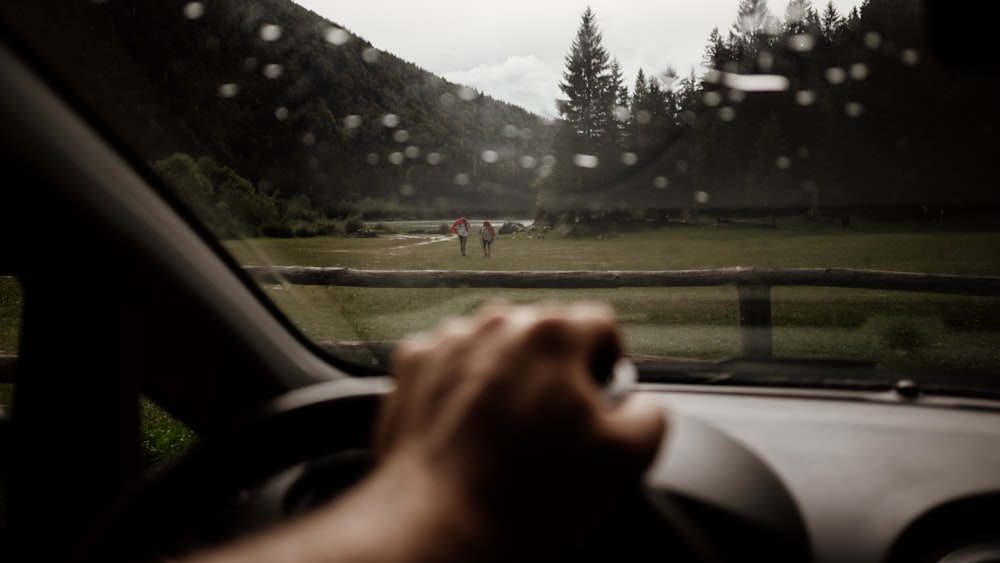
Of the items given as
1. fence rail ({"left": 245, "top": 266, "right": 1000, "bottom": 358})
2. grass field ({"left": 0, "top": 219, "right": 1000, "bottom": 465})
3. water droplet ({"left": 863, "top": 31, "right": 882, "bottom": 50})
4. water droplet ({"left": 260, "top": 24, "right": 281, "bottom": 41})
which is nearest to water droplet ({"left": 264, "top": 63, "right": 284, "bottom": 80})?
water droplet ({"left": 260, "top": 24, "right": 281, "bottom": 41})

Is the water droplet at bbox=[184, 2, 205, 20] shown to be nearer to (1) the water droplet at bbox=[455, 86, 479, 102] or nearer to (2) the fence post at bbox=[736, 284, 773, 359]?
(1) the water droplet at bbox=[455, 86, 479, 102]

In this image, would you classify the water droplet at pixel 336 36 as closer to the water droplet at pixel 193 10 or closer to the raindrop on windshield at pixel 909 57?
the water droplet at pixel 193 10

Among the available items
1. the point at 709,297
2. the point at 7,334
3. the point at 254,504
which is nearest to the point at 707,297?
the point at 709,297

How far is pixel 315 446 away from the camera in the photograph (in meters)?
1.46

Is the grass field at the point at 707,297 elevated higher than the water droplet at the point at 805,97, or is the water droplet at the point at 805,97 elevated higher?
the water droplet at the point at 805,97

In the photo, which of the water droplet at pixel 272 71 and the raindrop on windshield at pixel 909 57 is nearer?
the water droplet at pixel 272 71

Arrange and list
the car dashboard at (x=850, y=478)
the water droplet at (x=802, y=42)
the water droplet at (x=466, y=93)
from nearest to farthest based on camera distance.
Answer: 1. the car dashboard at (x=850, y=478)
2. the water droplet at (x=466, y=93)
3. the water droplet at (x=802, y=42)

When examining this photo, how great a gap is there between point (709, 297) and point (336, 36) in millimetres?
2106

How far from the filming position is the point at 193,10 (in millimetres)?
2721

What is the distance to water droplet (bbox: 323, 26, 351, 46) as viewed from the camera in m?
2.88

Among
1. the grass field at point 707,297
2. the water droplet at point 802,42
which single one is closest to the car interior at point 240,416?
the grass field at point 707,297

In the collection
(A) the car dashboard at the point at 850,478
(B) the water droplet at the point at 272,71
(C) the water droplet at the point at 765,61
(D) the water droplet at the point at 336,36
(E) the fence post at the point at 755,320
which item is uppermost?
(D) the water droplet at the point at 336,36

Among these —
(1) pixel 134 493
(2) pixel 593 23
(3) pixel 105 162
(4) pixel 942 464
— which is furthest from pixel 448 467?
(2) pixel 593 23

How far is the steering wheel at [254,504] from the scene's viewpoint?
3.83 feet
